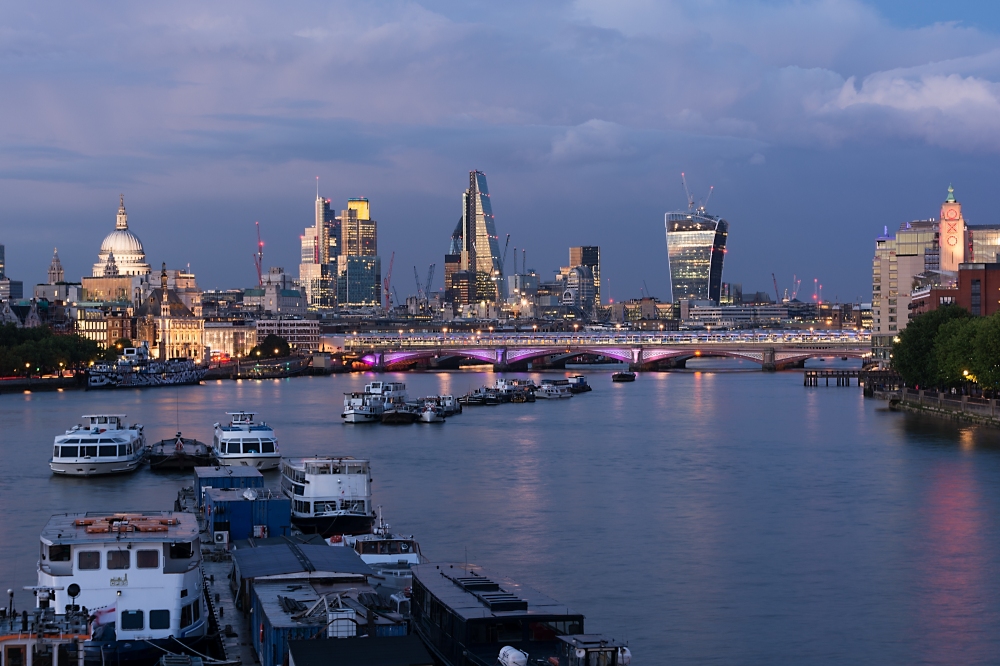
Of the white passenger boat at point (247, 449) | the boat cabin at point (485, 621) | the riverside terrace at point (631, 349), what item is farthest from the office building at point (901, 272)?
the boat cabin at point (485, 621)

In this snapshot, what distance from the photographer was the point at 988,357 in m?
42.0

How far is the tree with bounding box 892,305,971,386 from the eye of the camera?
174 feet

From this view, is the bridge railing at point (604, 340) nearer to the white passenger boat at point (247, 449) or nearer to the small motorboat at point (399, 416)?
the small motorboat at point (399, 416)

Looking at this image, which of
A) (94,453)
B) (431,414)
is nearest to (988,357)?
(431,414)

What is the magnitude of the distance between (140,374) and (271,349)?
34.7m

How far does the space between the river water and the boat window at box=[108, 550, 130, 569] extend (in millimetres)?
3477

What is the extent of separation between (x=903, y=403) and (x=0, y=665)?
44689 mm

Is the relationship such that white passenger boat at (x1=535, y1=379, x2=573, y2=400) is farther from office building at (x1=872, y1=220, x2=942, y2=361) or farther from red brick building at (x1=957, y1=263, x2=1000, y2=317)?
office building at (x1=872, y1=220, x2=942, y2=361)

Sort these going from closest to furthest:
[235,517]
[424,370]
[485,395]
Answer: [235,517], [485,395], [424,370]

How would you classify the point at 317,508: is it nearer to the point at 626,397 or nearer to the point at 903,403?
the point at 903,403

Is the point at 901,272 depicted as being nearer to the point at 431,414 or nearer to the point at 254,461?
the point at 431,414

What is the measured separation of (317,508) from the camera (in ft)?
74.4

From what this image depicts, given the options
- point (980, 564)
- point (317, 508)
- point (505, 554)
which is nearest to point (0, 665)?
point (505, 554)

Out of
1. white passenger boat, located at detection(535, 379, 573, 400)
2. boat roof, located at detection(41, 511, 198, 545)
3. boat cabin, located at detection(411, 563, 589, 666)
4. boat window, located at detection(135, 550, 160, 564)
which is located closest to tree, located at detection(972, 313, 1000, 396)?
white passenger boat, located at detection(535, 379, 573, 400)
